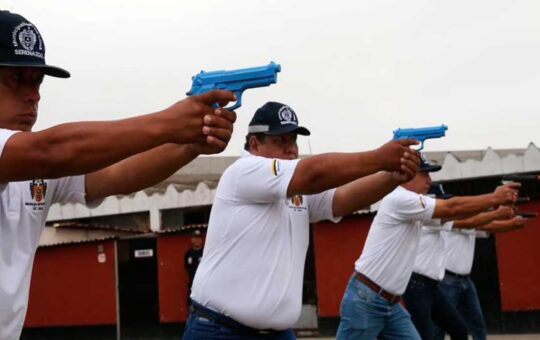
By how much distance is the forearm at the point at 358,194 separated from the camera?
197 inches

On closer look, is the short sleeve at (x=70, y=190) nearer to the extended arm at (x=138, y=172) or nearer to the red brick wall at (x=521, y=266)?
the extended arm at (x=138, y=172)

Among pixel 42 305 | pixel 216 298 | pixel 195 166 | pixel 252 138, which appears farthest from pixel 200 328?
pixel 195 166

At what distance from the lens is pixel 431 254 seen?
8047 mm

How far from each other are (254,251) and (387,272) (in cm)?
221

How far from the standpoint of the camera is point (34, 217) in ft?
9.43

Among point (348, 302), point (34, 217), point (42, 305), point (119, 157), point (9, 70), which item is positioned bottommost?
point (42, 305)

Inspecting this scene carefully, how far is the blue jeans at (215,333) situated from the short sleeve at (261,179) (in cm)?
71

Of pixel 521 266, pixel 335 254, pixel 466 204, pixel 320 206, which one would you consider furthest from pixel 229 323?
pixel 335 254

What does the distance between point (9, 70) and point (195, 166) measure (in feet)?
85.5

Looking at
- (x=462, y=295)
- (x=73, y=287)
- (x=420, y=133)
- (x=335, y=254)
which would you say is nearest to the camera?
(x=420, y=133)

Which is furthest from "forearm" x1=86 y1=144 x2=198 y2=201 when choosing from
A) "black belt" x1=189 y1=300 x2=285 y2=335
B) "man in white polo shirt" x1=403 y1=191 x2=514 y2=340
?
"man in white polo shirt" x1=403 y1=191 x2=514 y2=340

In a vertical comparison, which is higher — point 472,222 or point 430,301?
point 472,222

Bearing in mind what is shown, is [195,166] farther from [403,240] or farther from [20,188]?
[20,188]

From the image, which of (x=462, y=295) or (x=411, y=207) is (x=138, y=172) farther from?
(x=462, y=295)
